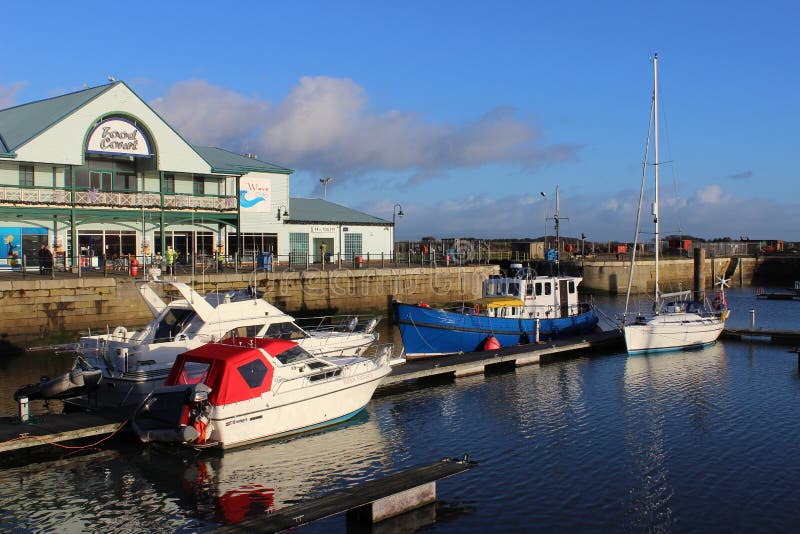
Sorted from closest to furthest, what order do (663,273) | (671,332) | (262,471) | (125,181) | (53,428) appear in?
(262,471)
(53,428)
(671,332)
(125,181)
(663,273)

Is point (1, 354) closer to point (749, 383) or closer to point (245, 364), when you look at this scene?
point (245, 364)

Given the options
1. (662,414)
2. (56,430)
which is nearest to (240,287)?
(56,430)

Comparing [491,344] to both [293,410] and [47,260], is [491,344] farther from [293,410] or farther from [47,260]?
[47,260]

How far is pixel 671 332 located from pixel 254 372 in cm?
1931

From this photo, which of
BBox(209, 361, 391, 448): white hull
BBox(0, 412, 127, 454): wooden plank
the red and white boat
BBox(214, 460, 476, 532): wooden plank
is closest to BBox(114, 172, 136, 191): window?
the red and white boat

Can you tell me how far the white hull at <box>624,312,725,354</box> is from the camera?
28422mm

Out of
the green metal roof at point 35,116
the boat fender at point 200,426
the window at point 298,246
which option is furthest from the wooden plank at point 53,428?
the window at point 298,246

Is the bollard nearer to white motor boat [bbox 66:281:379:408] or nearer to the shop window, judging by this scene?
white motor boat [bbox 66:281:379:408]

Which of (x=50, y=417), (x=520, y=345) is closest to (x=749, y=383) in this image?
(x=520, y=345)

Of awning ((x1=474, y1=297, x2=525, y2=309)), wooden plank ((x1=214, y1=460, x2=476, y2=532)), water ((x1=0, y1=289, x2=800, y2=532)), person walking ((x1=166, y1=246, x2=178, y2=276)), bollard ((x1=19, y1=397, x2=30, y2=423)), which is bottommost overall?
water ((x1=0, y1=289, x2=800, y2=532))

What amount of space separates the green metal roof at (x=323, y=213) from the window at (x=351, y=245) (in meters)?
0.96

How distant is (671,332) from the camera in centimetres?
2905

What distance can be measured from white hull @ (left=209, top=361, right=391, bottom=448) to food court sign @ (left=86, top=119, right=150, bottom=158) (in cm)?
2452

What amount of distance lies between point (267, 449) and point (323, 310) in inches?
864
